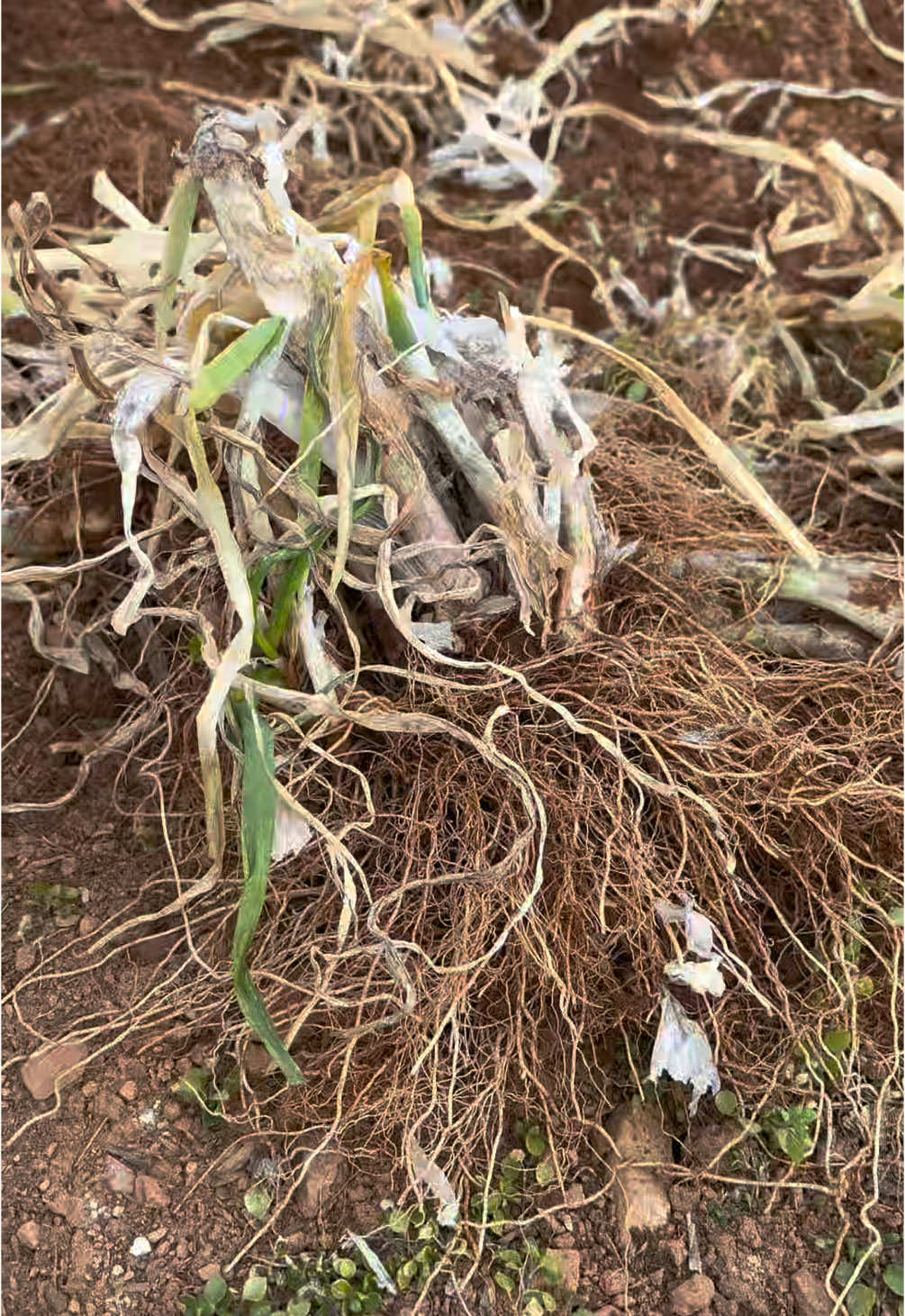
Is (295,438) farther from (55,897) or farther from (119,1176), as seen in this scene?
(119,1176)

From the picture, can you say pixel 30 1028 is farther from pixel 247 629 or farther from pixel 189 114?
pixel 189 114

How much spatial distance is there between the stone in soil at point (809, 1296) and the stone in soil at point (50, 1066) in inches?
18.2

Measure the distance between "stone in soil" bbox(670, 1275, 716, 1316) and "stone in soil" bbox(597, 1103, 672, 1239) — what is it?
4 centimetres

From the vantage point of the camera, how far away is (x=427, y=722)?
72cm

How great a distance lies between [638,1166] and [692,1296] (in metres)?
0.08

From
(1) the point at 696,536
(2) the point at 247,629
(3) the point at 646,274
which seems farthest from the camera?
(3) the point at 646,274

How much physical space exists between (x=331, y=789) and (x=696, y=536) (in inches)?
13.9

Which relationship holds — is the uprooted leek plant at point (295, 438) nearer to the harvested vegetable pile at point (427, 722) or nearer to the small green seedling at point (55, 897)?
the harvested vegetable pile at point (427, 722)

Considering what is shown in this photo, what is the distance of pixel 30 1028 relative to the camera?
0.75 m

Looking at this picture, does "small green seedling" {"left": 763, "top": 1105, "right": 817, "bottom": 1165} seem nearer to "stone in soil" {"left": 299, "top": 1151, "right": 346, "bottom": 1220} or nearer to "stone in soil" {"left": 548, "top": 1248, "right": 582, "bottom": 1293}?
"stone in soil" {"left": 548, "top": 1248, "right": 582, "bottom": 1293}

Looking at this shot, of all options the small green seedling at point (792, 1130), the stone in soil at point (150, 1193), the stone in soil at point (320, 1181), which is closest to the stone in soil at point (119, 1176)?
the stone in soil at point (150, 1193)

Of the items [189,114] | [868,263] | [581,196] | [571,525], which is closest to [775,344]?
[868,263]

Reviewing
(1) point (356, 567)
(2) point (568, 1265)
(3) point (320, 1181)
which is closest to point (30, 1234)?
(3) point (320, 1181)

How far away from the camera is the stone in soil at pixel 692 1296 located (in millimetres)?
680
